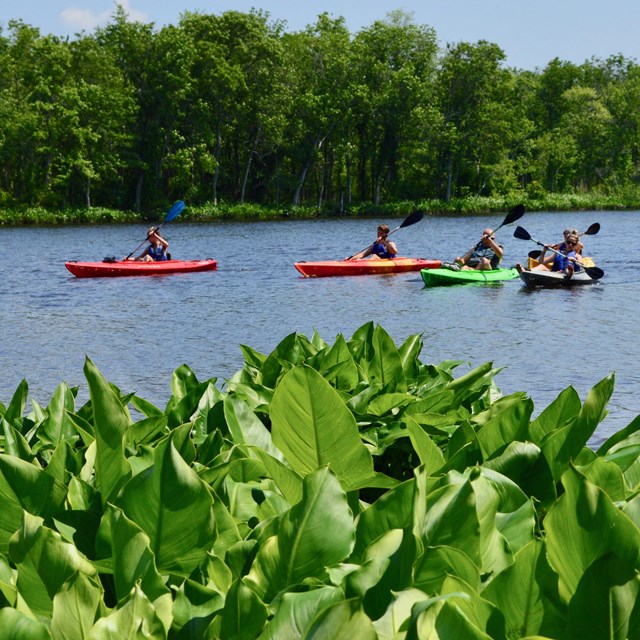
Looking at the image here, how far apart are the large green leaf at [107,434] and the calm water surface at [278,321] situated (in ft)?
14.6

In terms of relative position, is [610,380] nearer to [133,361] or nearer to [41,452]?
[41,452]

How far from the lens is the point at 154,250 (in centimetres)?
2572

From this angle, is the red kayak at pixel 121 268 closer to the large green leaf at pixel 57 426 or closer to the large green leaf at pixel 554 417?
the large green leaf at pixel 57 426

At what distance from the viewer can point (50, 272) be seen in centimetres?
2666

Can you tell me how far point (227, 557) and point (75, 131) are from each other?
59927 mm

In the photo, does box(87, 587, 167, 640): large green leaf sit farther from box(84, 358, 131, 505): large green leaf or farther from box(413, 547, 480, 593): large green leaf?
box(84, 358, 131, 505): large green leaf

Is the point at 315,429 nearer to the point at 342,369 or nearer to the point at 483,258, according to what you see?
the point at 342,369

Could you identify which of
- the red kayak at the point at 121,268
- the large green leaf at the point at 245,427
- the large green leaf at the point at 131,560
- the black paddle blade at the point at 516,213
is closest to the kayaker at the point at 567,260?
the black paddle blade at the point at 516,213

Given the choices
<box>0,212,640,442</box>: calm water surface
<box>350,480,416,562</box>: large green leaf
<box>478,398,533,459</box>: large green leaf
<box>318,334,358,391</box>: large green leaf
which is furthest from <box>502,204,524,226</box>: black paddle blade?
<box>350,480,416,562</box>: large green leaf

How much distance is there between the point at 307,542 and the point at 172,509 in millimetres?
212

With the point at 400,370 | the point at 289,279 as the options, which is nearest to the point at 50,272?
the point at 289,279

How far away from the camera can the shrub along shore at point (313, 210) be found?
192 feet

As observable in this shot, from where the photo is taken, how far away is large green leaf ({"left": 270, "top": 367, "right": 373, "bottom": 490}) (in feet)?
5.30

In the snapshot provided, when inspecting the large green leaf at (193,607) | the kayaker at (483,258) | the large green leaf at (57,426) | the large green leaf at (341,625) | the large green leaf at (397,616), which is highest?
the large green leaf at (341,625)
